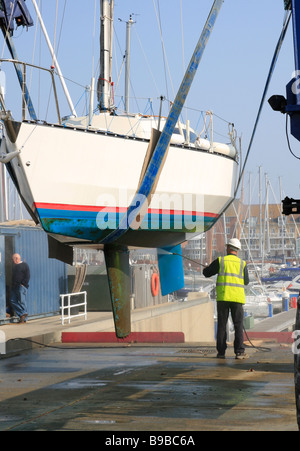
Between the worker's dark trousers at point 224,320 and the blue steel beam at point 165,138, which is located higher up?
the blue steel beam at point 165,138

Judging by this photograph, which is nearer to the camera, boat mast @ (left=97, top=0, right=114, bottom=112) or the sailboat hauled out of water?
the sailboat hauled out of water

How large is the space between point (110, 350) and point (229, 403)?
17.7ft

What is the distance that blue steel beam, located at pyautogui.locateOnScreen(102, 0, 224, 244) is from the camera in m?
9.91

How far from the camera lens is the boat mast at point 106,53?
38.0 feet

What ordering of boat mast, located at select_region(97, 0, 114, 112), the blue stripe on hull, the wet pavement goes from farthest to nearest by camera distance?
boat mast, located at select_region(97, 0, 114, 112), the blue stripe on hull, the wet pavement

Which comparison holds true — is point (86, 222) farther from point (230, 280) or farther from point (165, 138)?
point (230, 280)

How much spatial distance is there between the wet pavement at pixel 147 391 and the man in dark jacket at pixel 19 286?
17.0 ft

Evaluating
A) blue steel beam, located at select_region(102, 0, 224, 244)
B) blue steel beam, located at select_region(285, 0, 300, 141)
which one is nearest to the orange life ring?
blue steel beam, located at select_region(102, 0, 224, 244)

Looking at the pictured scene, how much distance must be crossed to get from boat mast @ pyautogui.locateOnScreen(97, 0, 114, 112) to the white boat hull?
5.30ft

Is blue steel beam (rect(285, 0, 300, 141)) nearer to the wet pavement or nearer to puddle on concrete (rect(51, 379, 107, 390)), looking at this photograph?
the wet pavement

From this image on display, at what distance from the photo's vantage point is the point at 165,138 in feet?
33.4

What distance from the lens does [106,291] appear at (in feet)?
69.5

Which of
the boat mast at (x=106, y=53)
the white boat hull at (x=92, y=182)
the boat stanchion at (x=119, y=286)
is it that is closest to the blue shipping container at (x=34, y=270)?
the boat mast at (x=106, y=53)

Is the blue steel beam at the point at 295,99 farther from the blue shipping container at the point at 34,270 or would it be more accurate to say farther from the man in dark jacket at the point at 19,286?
the man in dark jacket at the point at 19,286
